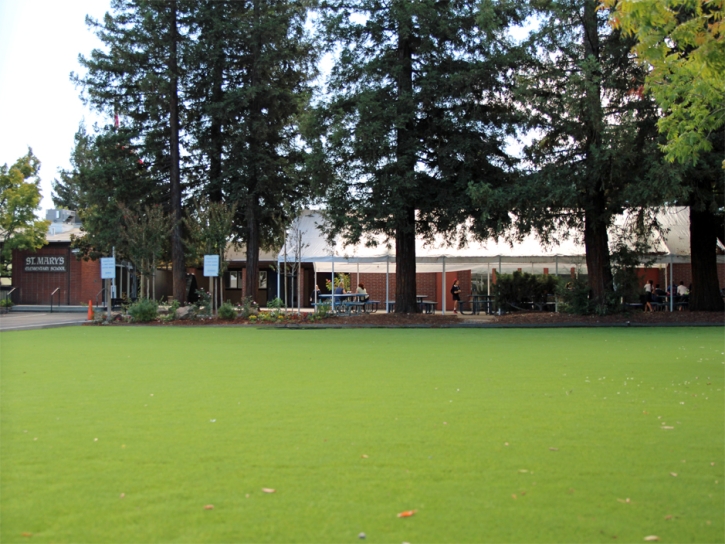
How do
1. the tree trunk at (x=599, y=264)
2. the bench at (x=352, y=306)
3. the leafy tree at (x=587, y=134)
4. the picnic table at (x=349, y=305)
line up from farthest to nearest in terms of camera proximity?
1. the picnic table at (x=349, y=305)
2. the bench at (x=352, y=306)
3. the tree trunk at (x=599, y=264)
4. the leafy tree at (x=587, y=134)

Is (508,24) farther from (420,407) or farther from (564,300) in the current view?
(420,407)

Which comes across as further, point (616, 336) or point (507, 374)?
point (616, 336)

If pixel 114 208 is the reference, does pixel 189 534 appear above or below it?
below

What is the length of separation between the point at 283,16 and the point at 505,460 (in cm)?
2787

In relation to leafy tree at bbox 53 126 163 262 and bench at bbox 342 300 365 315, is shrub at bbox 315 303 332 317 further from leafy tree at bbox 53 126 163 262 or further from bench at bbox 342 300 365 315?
leafy tree at bbox 53 126 163 262

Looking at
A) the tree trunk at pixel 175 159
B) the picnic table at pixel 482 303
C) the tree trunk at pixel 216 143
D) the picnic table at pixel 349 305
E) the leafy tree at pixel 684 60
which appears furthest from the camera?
the tree trunk at pixel 175 159

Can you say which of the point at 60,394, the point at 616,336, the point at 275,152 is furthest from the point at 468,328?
the point at 60,394

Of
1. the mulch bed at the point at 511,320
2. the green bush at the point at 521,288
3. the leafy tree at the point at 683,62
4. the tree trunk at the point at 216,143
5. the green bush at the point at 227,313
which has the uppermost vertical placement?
the tree trunk at the point at 216,143

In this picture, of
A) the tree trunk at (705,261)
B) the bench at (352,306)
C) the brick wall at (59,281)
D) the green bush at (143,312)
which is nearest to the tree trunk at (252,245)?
the bench at (352,306)

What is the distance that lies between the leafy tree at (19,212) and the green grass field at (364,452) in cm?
3109

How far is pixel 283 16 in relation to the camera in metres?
30.3

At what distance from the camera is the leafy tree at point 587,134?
21.7 meters

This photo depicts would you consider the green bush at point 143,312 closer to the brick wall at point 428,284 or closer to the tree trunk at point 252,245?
the tree trunk at point 252,245

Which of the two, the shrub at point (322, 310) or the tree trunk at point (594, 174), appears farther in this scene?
the shrub at point (322, 310)
